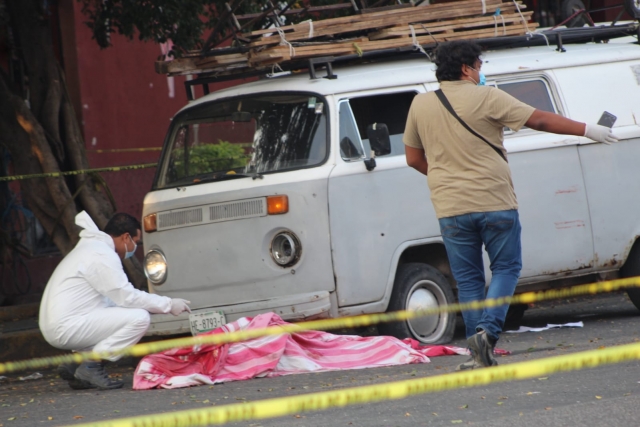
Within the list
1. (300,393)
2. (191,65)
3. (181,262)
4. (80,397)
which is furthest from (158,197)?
(300,393)

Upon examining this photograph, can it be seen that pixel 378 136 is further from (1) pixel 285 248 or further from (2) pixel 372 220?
(1) pixel 285 248

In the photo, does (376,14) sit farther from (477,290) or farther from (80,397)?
(80,397)

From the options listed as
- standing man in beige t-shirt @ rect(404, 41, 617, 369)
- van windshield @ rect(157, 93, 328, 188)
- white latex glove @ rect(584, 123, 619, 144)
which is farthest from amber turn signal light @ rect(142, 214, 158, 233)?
white latex glove @ rect(584, 123, 619, 144)

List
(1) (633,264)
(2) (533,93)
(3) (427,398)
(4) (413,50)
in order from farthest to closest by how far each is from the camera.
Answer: (1) (633,264), (2) (533,93), (4) (413,50), (3) (427,398)

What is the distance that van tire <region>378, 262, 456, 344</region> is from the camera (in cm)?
795

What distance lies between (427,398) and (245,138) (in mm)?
3060

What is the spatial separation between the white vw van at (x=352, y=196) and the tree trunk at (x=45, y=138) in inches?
112

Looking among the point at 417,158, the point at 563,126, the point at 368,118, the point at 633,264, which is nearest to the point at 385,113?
the point at 368,118

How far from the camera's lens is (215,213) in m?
7.80

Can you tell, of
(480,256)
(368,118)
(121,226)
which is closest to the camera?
(480,256)

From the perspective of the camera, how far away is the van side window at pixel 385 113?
8.02 m

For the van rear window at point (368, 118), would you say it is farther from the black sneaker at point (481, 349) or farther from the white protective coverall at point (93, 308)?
the black sneaker at point (481, 349)

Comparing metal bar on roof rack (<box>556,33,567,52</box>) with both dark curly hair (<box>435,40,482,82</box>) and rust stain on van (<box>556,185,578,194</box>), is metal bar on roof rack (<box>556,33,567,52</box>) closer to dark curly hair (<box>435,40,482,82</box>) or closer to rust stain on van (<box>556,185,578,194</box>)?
rust stain on van (<box>556,185,578,194</box>)

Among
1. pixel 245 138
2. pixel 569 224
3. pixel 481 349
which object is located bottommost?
pixel 481 349
